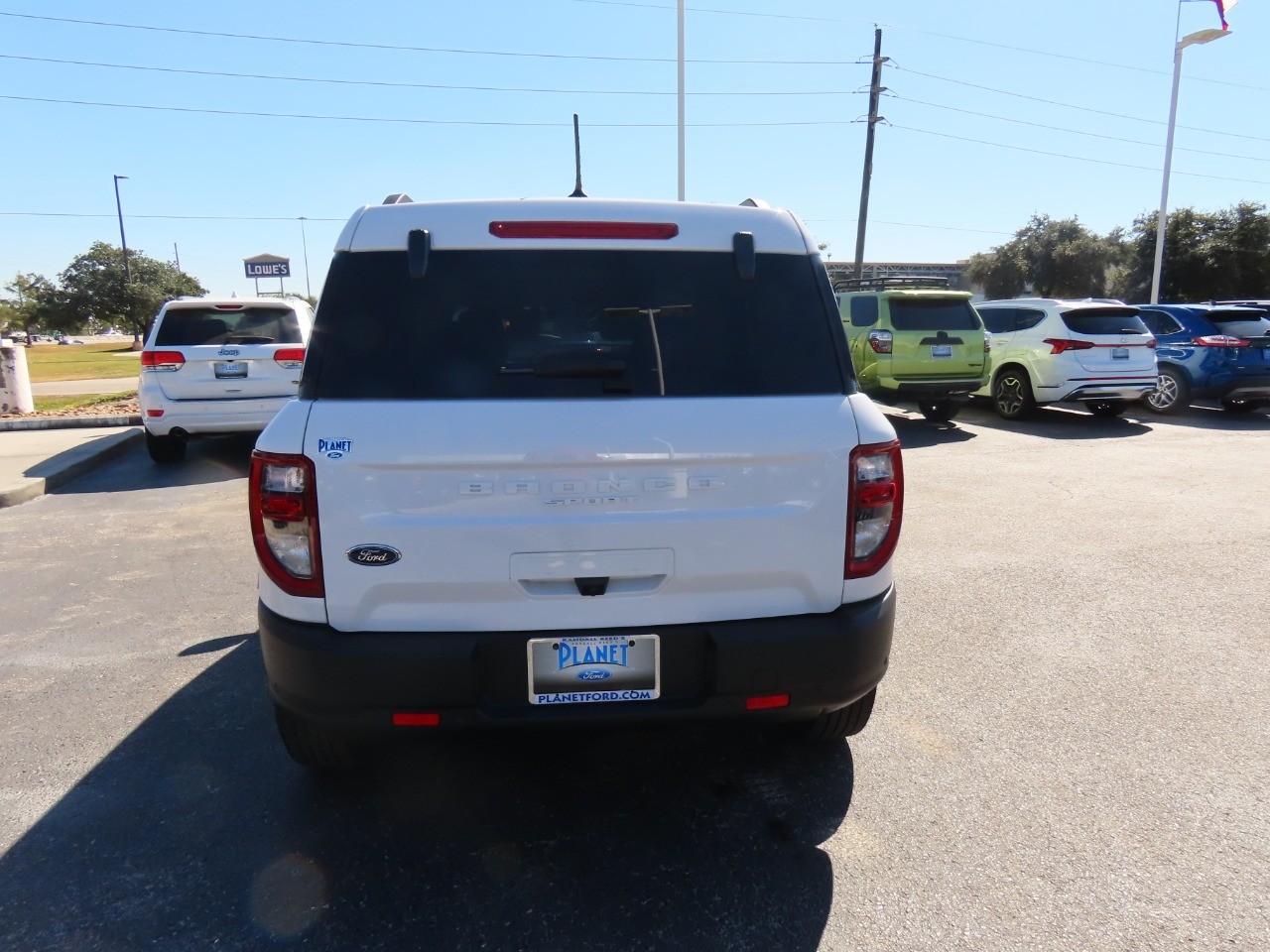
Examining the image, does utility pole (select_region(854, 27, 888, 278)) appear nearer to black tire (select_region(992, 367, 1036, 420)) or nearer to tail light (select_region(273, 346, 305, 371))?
black tire (select_region(992, 367, 1036, 420))

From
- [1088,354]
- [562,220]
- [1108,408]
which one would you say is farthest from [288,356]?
[1108,408]

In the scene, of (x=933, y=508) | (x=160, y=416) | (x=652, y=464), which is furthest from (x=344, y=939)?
(x=160, y=416)

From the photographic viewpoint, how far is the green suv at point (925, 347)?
1133cm

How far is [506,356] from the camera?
2.49m

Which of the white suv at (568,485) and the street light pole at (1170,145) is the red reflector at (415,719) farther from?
the street light pole at (1170,145)

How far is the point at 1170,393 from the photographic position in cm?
1304

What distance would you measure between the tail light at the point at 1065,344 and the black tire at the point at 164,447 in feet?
36.5

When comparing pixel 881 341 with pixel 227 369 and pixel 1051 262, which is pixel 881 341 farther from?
pixel 1051 262

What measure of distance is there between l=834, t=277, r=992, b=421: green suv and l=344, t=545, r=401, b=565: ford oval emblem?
10017 mm

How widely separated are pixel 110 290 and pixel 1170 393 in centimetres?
5927

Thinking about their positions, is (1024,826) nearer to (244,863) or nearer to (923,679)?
(923,679)

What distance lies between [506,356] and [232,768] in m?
1.89

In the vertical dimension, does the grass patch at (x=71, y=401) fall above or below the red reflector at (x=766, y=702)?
below

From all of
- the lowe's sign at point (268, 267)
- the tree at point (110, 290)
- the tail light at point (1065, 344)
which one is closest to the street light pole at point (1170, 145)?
the tail light at point (1065, 344)
